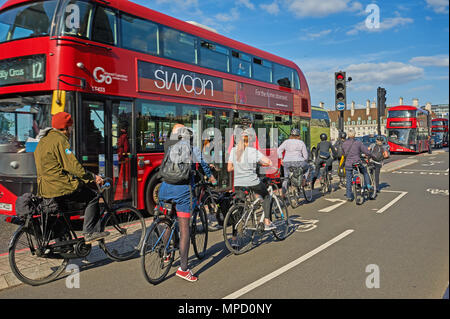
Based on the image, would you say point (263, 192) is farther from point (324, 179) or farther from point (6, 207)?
point (324, 179)

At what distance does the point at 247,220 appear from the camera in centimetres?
554

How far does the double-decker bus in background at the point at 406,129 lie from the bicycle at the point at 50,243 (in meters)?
33.0

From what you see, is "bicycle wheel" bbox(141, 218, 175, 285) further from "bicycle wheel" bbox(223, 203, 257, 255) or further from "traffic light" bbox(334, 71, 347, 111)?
"traffic light" bbox(334, 71, 347, 111)

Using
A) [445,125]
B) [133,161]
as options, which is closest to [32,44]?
[133,161]

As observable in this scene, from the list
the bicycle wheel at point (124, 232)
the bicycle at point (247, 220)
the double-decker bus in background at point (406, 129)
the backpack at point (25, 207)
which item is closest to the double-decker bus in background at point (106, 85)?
the bicycle at point (247, 220)

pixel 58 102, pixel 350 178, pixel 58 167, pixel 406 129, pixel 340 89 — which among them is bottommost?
pixel 350 178

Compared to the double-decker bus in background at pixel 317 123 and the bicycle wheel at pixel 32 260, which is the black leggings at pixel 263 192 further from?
the double-decker bus in background at pixel 317 123

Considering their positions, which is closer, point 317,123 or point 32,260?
point 32,260

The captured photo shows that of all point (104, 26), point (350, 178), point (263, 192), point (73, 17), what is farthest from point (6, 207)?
point (350, 178)

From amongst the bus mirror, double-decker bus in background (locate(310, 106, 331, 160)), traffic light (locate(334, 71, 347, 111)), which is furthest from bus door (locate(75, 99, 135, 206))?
double-decker bus in background (locate(310, 106, 331, 160))

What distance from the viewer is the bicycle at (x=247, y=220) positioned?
5293 mm

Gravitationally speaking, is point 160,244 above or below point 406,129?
below

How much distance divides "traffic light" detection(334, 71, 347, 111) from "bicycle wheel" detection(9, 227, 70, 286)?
10.4 metres

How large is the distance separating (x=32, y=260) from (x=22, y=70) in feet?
11.7
